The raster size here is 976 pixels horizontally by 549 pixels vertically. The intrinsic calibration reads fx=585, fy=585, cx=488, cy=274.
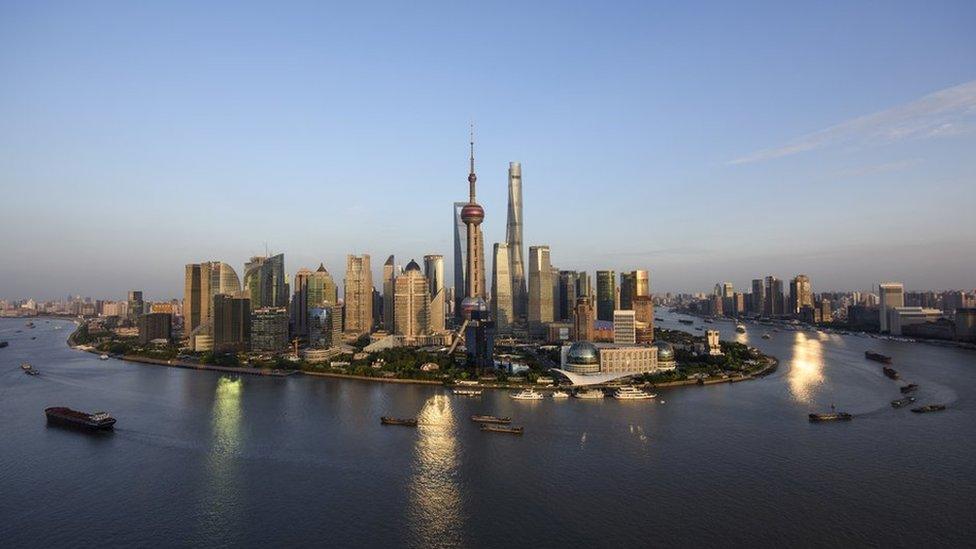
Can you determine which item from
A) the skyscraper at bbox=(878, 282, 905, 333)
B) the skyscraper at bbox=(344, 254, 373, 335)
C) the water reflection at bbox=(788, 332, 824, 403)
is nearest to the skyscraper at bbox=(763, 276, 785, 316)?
the skyscraper at bbox=(878, 282, 905, 333)

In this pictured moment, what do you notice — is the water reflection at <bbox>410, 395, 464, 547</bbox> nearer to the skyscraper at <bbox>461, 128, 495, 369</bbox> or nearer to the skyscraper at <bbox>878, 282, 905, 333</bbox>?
the skyscraper at <bbox>461, 128, 495, 369</bbox>

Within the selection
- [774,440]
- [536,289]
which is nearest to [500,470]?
[774,440]

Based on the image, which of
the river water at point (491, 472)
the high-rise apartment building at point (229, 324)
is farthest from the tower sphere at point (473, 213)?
the river water at point (491, 472)

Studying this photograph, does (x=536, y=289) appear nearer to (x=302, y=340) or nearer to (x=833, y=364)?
(x=302, y=340)

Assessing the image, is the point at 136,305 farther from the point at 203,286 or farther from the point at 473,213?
the point at 473,213

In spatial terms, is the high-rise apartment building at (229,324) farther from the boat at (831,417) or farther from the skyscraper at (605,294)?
the skyscraper at (605,294)

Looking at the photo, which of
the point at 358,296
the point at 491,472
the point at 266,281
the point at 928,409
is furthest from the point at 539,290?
the point at 491,472
